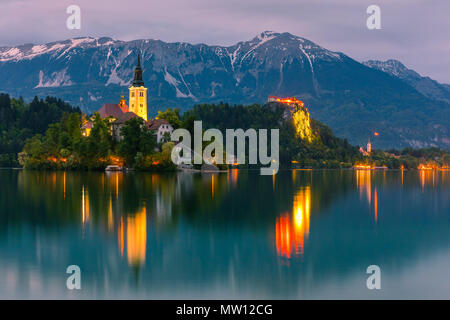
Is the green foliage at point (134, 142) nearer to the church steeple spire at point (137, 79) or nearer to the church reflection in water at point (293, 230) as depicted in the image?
the church steeple spire at point (137, 79)

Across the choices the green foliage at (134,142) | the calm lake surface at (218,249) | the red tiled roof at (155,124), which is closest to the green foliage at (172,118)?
the red tiled roof at (155,124)

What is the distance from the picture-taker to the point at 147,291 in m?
21.9

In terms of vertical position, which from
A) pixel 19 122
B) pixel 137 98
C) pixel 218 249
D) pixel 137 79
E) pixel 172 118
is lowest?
pixel 218 249

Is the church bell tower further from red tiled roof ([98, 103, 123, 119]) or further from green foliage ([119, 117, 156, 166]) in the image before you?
green foliage ([119, 117, 156, 166])

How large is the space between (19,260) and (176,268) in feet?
26.1

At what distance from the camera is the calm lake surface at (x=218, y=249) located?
2264 centimetres

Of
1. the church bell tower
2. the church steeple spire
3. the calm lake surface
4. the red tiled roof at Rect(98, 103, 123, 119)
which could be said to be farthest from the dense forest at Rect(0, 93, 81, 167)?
the calm lake surface

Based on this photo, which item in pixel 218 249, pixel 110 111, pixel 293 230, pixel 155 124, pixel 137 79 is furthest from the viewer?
pixel 137 79

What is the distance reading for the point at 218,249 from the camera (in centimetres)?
3075

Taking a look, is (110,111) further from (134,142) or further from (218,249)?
(218,249)

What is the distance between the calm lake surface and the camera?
22.6 meters

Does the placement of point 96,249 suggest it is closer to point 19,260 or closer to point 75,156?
point 19,260

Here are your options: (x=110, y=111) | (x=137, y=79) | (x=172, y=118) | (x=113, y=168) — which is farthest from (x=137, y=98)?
(x=113, y=168)
